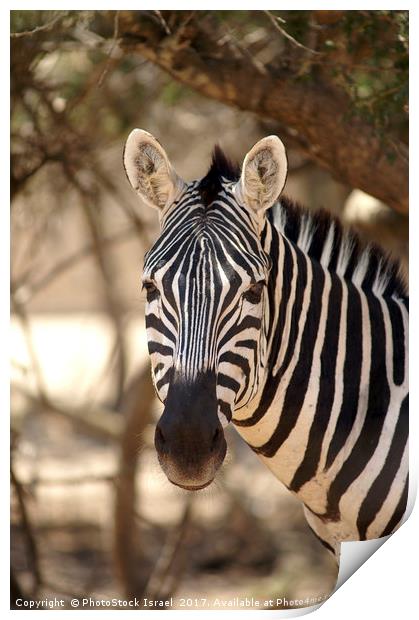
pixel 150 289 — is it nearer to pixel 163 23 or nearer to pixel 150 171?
pixel 150 171

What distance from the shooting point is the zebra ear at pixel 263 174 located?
2.09 m

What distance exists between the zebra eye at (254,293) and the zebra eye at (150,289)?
0.22 meters

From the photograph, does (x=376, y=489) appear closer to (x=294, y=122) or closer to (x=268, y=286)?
(x=268, y=286)

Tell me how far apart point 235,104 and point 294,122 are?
23cm

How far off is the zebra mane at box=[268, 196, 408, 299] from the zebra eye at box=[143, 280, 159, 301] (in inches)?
21.7

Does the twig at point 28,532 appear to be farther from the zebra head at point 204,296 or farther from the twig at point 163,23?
the twig at point 163,23

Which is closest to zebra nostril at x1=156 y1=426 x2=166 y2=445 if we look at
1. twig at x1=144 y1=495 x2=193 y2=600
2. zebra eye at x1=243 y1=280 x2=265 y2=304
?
zebra eye at x1=243 y1=280 x2=265 y2=304

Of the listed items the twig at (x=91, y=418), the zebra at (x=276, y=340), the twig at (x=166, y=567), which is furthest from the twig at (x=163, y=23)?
the twig at (x=91, y=418)

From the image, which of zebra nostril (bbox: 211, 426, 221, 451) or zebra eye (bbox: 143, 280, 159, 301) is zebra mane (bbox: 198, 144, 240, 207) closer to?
zebra eye (bbox: 143, 280, 159, 301)

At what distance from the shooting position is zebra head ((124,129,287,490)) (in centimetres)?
192

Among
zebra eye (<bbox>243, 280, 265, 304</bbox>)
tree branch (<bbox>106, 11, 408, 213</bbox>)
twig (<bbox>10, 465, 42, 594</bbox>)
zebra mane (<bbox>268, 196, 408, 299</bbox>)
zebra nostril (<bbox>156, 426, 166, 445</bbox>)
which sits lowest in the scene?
twig (<bbox>10, 465, 42, 594</bbox>)

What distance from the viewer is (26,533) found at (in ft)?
11.9
